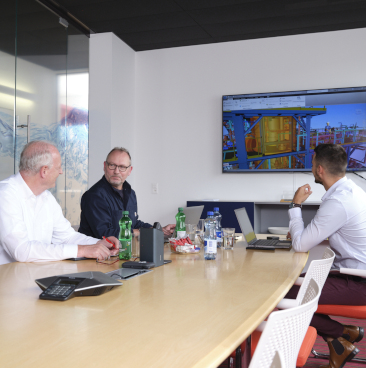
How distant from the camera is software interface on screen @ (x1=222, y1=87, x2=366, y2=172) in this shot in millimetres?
4457

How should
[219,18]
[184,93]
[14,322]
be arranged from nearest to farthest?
[14,322] → [219,18] → [184,93]

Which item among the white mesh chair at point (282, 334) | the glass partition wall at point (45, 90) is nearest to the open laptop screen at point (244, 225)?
the white mesh chair at point (282, 334)

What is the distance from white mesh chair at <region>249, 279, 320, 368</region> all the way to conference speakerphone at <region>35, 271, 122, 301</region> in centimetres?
67

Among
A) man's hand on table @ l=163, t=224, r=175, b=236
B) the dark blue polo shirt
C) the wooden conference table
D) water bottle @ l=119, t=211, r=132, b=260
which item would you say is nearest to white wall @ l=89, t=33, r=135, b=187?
the dark blue polo shirt

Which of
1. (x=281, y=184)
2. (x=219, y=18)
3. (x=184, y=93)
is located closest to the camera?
(x=219, y=18)

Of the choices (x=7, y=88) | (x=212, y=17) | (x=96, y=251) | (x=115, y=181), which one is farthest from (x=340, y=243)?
(x=7, y=88)

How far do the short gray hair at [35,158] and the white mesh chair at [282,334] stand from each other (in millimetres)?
1747

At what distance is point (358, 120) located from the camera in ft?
14.6

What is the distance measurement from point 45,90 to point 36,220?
2.23m

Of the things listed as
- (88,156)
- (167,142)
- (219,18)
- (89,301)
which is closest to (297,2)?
(219,18)

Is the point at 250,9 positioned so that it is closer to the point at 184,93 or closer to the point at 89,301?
the point at 184,93

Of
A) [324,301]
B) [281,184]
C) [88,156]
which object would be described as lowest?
[324,301]

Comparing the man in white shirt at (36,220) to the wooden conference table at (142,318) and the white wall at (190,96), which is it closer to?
the wooden conference table at (142,318)

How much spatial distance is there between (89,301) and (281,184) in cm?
377
